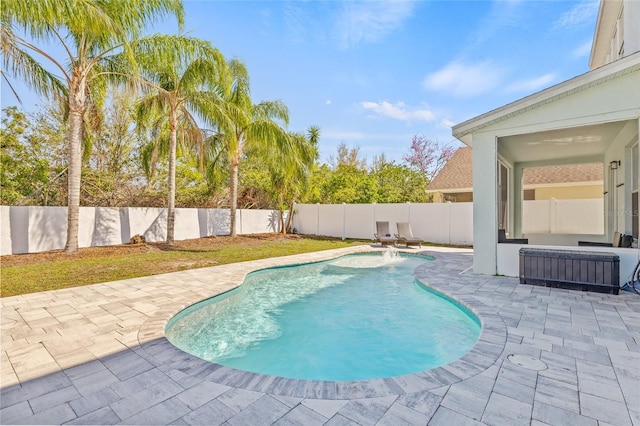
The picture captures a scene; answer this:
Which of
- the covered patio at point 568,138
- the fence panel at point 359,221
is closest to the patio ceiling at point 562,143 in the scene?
the covered patio at point 568,138

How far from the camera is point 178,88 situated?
1173cm

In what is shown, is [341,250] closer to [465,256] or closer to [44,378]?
[465,256]

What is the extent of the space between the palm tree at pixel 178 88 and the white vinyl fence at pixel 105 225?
1797 mm

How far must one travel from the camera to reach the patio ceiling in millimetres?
7043

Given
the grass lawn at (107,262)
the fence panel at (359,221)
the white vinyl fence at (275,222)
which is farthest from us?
the fence panel at (359,221)

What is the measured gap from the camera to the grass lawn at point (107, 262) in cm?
665

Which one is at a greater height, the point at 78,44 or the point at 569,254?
the point at 78,44

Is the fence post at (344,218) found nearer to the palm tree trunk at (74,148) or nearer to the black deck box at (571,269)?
the black deck box at (571,269)

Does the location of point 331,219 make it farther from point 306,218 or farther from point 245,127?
point 245,127

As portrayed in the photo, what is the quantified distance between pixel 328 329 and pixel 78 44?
37.3 feet

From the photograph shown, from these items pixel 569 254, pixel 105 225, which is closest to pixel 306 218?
pixel 105 225

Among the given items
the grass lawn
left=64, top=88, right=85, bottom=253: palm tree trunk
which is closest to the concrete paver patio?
the grass lawn

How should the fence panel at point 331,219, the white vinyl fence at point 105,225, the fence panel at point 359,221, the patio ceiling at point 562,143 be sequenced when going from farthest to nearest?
the fence panel at point 331,219 → the fence panel at point 359,221 → the white vinyl fence at point 105,225 → the patio ceiling at point 562,143

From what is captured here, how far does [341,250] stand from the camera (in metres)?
12.2
